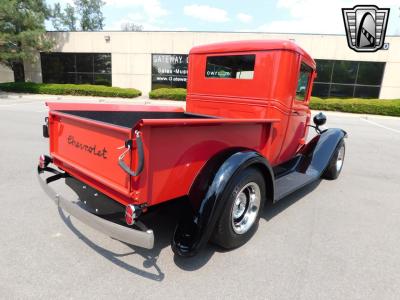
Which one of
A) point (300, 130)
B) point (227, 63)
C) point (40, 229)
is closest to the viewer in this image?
point (40, 229)

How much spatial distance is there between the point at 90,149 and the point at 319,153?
3412 millimetres

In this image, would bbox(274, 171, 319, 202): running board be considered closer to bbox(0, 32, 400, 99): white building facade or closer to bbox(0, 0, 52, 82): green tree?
bbox(0, 32, 400, 99): white building facade

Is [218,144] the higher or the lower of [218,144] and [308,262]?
the higher

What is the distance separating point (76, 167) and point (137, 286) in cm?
127

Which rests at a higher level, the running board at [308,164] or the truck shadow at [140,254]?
the running board at [308,164]

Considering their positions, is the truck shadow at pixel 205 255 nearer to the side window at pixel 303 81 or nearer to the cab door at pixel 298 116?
the cab door at pixel 298 116

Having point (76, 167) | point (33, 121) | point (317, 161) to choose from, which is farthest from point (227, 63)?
point (33, 121)

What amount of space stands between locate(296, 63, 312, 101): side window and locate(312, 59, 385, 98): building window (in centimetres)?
1764

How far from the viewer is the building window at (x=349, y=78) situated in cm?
1983

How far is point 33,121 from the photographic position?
9.89 meters

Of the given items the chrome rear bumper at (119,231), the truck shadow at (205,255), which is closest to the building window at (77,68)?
the truck shadow at (205,255)

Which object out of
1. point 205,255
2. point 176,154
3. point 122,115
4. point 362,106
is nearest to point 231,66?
point 122,115

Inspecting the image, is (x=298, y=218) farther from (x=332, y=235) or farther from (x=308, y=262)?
(x=308, y=262)

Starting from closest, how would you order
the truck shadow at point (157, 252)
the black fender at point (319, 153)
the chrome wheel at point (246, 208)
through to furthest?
the truck shadow at point (157, 252) → the chrome wheel at point (246, 208) → the black fender at point (319, 153)
